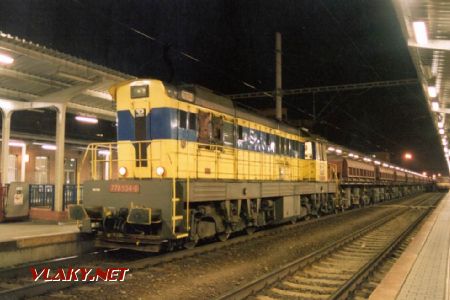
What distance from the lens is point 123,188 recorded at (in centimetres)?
938

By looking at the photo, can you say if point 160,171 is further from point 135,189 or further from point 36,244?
point 36,244

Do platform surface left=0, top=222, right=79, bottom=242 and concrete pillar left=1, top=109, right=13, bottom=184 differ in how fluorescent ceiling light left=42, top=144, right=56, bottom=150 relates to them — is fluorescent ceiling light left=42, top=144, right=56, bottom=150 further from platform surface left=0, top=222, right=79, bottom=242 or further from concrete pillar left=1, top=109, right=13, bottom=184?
platform surface left=0, top=222, right=79, bottom=242

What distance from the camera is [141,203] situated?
30.0 ft

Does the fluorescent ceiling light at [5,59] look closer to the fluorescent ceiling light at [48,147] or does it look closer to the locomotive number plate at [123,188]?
the locomotive number plate at [123,188]

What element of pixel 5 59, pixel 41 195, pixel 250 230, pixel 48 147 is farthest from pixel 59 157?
pixel 48 147

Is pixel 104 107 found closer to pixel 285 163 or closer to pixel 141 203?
pixel 285 163

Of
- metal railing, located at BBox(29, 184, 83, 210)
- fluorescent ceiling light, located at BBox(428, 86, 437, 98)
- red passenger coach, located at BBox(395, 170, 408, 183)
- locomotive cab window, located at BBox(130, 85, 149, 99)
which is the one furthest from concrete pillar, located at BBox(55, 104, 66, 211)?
red passenger coach, located at BBox(395, 170, 408, 183)

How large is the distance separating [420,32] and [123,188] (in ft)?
22.4

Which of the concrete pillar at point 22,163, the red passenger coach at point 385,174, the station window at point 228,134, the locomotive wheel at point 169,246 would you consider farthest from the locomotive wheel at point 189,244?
the red passenger coach at point 385,174

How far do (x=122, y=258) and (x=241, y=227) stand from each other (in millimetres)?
3843

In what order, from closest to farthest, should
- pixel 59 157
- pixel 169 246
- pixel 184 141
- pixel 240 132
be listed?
1. pixel 169 246
2. pixel 184 141
3. pixel 240 132
4. pixel 59 157

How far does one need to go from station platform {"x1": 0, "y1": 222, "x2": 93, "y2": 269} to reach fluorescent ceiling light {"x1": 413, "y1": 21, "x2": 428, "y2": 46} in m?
8.93

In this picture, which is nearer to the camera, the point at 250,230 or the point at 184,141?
the point at 184,141

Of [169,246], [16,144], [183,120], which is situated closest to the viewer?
[169,246]
